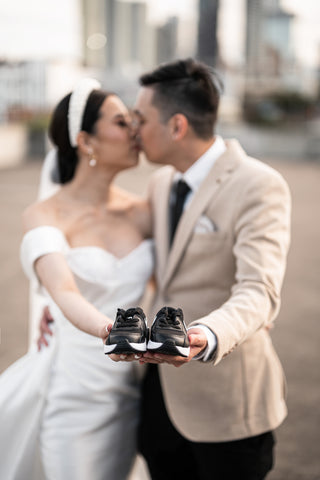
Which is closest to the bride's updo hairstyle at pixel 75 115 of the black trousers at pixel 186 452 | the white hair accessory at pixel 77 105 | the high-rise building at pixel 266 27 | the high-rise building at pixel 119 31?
the white hair accessory at pixel 77 105

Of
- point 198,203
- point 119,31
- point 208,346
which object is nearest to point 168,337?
point 208,346

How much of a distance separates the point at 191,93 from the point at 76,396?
1.39 m

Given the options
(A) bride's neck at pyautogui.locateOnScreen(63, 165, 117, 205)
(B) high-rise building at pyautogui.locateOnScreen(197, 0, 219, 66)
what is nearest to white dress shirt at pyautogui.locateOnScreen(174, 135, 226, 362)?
(A) bride's neck at pyautogui.locateOnScreen(63, 165, 117, 205)

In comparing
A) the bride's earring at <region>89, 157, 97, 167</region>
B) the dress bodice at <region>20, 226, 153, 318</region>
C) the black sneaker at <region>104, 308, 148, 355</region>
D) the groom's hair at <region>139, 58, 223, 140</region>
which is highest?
the groom's hair at <region>139, 58, 223, 140</region>

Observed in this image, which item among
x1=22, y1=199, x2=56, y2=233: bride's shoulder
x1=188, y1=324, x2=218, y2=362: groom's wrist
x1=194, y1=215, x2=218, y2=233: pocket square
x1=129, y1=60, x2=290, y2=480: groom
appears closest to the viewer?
x1=188, y1=324, x2=218, y2=362: groom's wrist

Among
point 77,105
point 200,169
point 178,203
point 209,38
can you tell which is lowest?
point 209,38

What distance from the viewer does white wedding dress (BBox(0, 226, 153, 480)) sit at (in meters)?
2.21

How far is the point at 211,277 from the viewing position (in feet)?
6.81

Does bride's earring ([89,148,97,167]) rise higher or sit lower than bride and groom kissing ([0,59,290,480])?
higher

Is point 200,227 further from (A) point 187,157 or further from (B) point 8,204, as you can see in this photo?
(B) point 8,204

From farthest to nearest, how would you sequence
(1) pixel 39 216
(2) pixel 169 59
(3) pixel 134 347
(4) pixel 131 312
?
1. (2) pixel 169 59
2. (1) pixel 39 216
3. (4) pixel 131 312
4. (3) pixel 134 347

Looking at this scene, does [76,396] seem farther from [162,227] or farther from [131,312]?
[131,312]

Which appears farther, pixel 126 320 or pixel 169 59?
pixel 169 59

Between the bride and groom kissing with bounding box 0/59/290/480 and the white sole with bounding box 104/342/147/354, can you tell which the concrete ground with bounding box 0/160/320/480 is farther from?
the white sole with bounding box 104/342/147/354
